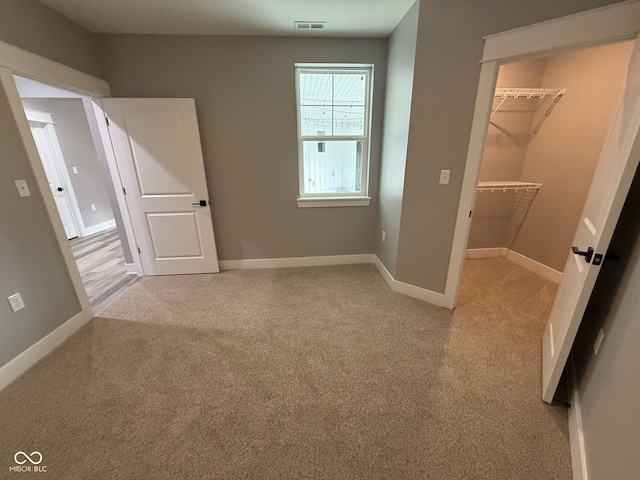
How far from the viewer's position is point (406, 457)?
1.23m

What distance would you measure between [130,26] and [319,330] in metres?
3.23

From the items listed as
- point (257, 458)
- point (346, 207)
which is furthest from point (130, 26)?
point (257, 458)

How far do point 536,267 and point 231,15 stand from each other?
13.7 feet

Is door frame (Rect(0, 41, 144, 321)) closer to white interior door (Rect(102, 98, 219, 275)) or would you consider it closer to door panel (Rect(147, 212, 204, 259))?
white interior door (Rect(102, 98, 219, 275))

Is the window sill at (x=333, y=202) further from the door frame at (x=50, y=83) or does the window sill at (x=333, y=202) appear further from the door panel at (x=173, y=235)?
the door frame at (x=50, y=83)

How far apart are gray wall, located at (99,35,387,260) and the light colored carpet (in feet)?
3.23

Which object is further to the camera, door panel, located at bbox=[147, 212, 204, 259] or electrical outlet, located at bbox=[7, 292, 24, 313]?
door panel, located at bbox=[147, 212, 204, 259]

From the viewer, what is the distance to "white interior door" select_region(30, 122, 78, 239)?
4.29 m

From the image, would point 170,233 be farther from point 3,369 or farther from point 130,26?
point 130,26

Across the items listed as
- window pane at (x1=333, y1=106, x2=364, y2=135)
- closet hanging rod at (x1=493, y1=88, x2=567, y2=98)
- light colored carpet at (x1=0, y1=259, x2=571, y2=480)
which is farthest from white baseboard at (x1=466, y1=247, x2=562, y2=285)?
window pane at (x1=333, y1=106, x2=364, y2=135)

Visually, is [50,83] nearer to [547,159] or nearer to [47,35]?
[47,35]

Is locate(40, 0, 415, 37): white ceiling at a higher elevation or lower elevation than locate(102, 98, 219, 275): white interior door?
higher

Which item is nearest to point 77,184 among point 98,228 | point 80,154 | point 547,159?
point 80,154

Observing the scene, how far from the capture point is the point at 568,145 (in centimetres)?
267
